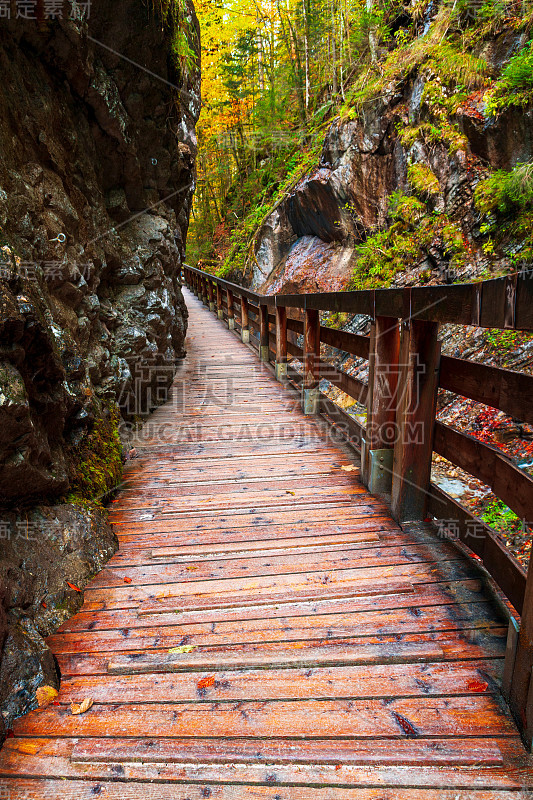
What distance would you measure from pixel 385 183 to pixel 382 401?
9802mm

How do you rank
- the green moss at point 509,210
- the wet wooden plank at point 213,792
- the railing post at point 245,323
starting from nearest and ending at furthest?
the wet wooden plank at point 213,792 → the green moss at point 509,210 → the railing post at point 245,323

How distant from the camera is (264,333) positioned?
8750mm

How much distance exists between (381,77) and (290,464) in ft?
38.3

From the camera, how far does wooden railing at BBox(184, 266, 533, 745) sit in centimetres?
169

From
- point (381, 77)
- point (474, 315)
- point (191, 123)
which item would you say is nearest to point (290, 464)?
point (474, 315)

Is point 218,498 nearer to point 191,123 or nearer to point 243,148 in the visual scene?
point 191,123

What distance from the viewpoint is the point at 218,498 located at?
12.0 feet

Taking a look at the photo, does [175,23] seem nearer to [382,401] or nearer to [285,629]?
[382,401]

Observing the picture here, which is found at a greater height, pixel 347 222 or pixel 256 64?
pixel 256 64

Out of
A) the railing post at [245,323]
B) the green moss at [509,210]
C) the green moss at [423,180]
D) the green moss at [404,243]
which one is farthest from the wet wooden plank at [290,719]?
the green moss at [423,180]

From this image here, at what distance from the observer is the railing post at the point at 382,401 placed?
10.7ft

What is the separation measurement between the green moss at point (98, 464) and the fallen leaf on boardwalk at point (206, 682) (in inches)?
56.0

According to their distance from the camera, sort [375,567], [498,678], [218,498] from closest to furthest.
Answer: [498,678] < [375,567] < [218,498]

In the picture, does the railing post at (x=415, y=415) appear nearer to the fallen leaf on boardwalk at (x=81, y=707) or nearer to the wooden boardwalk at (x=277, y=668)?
the wooden boardwalk at (x=277, y=668)
